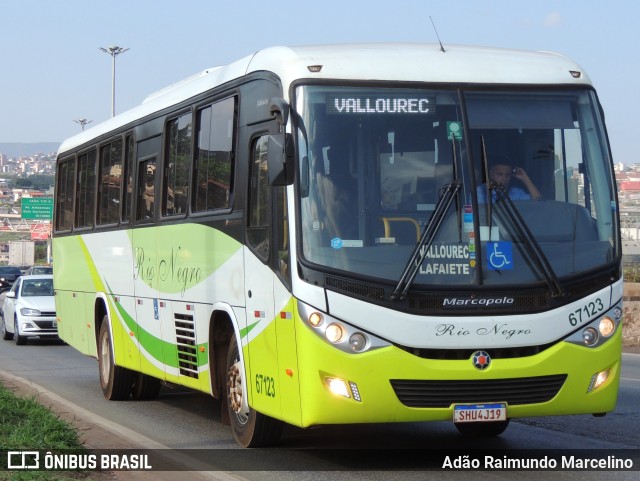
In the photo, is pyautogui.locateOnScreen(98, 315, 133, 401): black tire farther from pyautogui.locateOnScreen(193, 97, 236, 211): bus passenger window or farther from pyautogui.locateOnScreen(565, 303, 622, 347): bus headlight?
pyautogui.locateOnScreen(565, 303, 622, 347): bus headlight

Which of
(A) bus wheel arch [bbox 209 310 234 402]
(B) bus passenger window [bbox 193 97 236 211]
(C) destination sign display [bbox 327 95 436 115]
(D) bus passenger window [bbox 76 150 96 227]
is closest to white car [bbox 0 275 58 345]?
(D) bus passenger window [bbox 76 150 96 227]

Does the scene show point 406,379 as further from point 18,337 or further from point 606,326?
point 18,337

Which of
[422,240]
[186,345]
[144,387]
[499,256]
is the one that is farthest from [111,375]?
[499,256]

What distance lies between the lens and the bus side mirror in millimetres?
9352

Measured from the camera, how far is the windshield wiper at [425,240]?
9.22 metres

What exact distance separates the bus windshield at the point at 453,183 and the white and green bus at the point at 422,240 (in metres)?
0.01

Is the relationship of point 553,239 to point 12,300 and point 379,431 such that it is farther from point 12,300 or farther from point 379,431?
point 12,300

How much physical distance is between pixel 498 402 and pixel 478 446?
2.04 meters

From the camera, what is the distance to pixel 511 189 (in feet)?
31.5

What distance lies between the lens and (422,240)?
30.5 ft

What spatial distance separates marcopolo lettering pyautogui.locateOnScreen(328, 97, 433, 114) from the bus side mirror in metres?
0.49

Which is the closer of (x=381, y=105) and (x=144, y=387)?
(x=381, y=105)

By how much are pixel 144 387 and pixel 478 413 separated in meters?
7.35

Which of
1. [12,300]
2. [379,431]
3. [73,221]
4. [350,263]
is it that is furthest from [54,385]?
[12,300]
